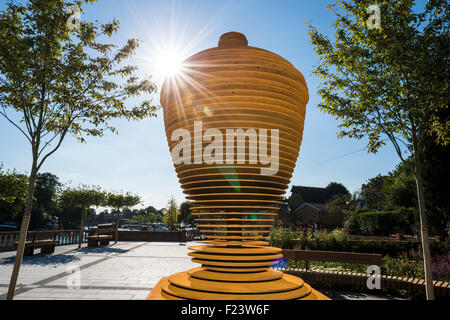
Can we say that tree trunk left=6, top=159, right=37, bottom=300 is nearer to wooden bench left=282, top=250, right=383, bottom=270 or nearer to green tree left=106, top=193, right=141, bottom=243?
wooden bench left=282, top=250, right=383, bottom=270

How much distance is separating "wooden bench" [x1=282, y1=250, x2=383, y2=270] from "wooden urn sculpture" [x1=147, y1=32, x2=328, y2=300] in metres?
8.79

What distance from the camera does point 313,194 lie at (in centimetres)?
5869

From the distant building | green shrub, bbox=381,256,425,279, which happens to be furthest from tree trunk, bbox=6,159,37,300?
the distant building

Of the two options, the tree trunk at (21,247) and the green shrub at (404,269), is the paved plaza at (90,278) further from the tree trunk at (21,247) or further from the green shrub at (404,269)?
the tree trunk at (21,247)

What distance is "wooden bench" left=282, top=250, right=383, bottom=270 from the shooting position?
28.2 ft

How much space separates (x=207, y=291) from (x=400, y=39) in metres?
6.30

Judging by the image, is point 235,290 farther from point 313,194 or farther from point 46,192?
point 46,192

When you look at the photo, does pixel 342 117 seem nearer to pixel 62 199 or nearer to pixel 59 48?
pixel 59 48

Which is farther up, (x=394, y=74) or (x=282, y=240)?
(x=394, y=74)

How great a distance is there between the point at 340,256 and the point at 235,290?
9.22 meters

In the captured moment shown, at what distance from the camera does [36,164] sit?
18.8 ft

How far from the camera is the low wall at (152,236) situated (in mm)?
26125

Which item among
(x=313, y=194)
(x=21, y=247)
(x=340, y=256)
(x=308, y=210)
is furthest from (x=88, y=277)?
(x=313, y=194)

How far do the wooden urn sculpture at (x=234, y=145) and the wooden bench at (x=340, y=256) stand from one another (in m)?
8.79
